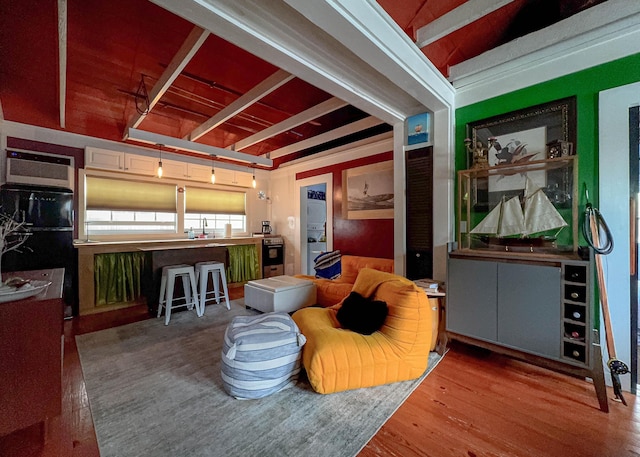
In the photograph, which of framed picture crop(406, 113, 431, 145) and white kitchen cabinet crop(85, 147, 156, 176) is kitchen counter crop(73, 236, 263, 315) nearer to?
white kitchen cabinet crop(85, 147, 156, 176)

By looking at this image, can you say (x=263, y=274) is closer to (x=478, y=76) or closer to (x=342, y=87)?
(x=342, y=87)

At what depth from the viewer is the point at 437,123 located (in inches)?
113

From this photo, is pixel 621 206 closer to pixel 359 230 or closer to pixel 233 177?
pixel 359 230

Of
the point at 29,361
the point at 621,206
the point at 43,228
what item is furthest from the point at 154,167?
the point at 621,206

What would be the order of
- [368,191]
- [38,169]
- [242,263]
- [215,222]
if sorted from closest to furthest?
[38,169]
[368,191]
[242,263]
[215,222]

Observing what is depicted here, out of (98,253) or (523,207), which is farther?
(98,253)

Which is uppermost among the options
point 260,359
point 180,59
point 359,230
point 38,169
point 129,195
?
point 180,59

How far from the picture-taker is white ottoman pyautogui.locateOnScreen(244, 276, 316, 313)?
3.24m

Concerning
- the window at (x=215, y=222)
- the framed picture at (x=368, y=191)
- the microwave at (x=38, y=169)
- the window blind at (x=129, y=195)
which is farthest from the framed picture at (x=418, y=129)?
the microwave at (x=38, y=169)

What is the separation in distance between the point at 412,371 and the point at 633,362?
64.3 inches

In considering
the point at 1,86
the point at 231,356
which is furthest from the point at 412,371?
the point at 1,86

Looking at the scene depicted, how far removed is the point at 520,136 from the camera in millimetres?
2398

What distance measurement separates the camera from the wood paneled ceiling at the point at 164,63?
1.96 m

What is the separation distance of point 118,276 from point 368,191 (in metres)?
4.06
